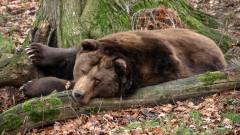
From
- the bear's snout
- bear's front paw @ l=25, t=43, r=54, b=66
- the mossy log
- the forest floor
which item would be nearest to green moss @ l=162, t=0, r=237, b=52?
the mossy log

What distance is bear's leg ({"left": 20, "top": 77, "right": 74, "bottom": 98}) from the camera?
721 cm

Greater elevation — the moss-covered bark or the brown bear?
the moss-covered bark

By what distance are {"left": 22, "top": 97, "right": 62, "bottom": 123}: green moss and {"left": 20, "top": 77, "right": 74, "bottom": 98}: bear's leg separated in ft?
3.68

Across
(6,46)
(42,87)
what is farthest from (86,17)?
(42,87)

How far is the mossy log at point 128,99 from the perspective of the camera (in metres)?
5.95

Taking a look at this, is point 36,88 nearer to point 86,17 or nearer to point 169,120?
point 86,17

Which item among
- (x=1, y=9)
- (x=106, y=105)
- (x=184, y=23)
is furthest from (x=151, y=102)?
(x=1, y=9)

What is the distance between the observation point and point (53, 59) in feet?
26.4

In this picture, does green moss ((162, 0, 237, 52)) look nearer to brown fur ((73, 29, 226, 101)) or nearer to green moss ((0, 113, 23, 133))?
brown fur ((73, 29, 226, 101))

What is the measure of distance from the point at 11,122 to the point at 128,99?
6.27ft

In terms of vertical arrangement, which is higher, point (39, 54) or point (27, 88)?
point (39, 54)

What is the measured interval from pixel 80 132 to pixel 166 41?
275 centimetres

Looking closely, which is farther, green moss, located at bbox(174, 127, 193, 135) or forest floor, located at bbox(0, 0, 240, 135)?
forest floor, located at bbox(0, 0, 240, 135)

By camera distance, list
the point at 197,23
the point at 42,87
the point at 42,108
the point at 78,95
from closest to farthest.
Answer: the point at 42,108 < the point at 78,95 < the point at 42,87 < the point at 197,23
